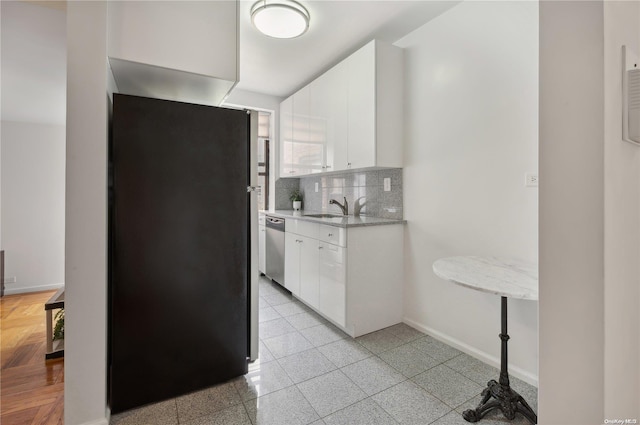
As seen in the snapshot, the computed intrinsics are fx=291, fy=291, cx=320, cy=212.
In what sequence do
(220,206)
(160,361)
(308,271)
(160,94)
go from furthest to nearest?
(308,271) → (160,94) → (220,206) → (160,361)

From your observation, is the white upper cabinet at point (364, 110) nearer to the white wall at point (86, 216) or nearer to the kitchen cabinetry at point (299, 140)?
the kitchen cabinetry at point (299, 140)

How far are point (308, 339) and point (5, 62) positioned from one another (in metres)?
3.60

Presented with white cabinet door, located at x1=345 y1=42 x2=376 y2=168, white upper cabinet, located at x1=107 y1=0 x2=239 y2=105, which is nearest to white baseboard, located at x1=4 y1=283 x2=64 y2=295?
white upper cabinet, located at x1=107 y1=0 x2=239 y2=105

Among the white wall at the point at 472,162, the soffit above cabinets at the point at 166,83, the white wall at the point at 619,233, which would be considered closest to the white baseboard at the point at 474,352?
the white wall at the point at 472,162

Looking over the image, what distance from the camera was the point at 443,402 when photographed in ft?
5.58

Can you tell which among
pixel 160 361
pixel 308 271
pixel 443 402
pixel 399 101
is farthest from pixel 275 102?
pixel 443 402

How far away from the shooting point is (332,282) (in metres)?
2.61

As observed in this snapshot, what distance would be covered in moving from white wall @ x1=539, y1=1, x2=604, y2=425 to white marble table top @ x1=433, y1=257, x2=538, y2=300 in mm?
767

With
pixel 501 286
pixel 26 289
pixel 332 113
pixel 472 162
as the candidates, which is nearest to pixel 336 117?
pixel 332 113

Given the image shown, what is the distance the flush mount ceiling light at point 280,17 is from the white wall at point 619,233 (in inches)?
80.1

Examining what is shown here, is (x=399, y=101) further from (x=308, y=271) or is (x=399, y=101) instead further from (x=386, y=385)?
(x=386, y=385)

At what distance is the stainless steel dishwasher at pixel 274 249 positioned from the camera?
359 cm

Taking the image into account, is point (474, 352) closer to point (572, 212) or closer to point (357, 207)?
point (357, 207)

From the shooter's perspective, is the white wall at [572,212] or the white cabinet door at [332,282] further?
the white cabinet door at [332,282]
